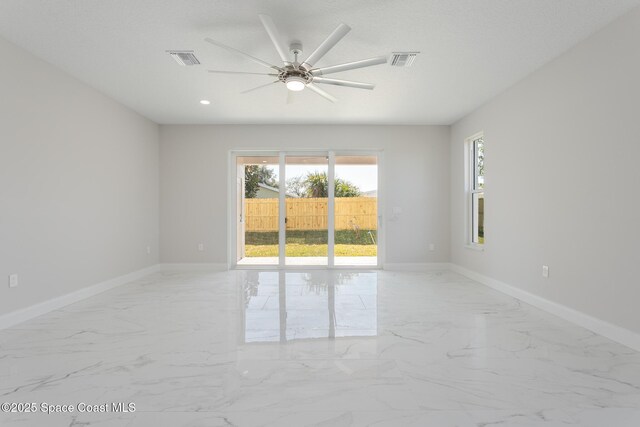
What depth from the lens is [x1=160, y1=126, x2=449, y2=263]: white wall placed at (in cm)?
574

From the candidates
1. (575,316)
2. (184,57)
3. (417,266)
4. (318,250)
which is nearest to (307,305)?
(318,250)

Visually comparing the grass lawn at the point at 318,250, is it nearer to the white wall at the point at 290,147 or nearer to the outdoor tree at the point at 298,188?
the white wall at the point at 290,147

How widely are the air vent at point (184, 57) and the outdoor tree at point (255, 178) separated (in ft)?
9.23

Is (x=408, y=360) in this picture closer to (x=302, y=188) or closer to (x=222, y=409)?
(x=222, y=409)

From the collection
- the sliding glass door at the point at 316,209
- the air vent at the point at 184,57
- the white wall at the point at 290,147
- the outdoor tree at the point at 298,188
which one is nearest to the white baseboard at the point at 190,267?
the white wall at the point at 290,147

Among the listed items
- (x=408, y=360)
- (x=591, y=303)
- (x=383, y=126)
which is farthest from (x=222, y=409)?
(x=383, y=126)

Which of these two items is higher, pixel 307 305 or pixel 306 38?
pixel 306 38

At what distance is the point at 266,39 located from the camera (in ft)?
9.63

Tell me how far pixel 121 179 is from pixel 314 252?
10.6ft

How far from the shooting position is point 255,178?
19.8ft

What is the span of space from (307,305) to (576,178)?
2858mm

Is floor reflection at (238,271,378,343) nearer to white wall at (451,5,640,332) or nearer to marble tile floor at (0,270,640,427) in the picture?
marble tile floor at (0,270,640,427)

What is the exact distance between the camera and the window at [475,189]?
16.4 feet

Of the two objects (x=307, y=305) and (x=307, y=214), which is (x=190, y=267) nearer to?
(x=307, y=214)
